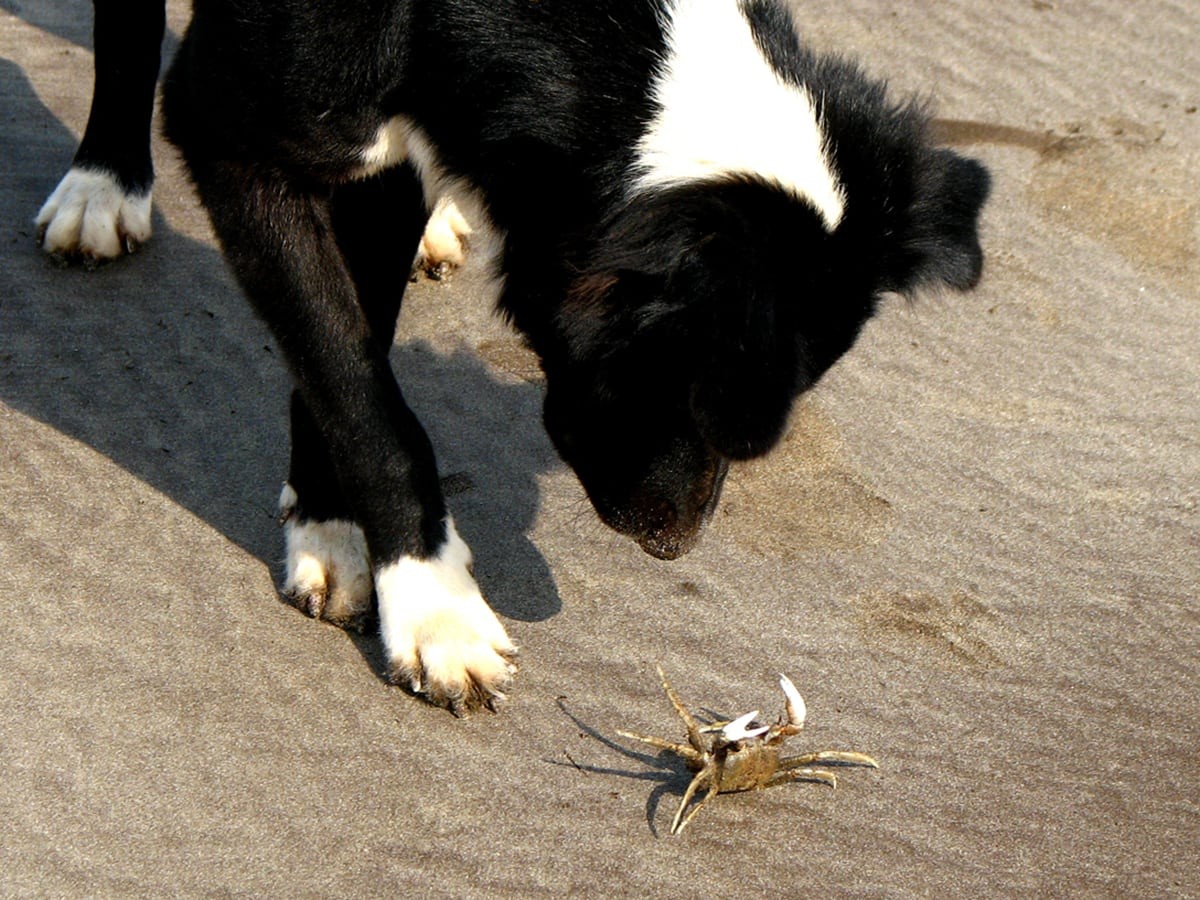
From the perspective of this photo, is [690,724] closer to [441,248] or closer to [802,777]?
[802,777]

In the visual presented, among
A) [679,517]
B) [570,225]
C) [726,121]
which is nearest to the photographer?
[726,121]

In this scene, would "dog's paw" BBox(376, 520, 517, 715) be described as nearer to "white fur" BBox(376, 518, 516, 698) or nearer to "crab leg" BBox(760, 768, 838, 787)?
"white fur" BBox(376, 518, 516, 698)

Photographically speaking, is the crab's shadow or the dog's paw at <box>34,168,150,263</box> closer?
the crab's shadow

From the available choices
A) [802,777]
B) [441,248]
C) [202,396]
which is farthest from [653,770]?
[441,248]

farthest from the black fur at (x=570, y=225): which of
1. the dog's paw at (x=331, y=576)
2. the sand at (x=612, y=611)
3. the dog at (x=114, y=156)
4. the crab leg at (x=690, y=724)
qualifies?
the dog at (x=114, y=156)

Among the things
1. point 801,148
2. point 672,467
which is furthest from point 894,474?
point 801,148

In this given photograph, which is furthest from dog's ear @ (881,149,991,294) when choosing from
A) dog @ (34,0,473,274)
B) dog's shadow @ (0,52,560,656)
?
dog @ (34,0,473,274)
